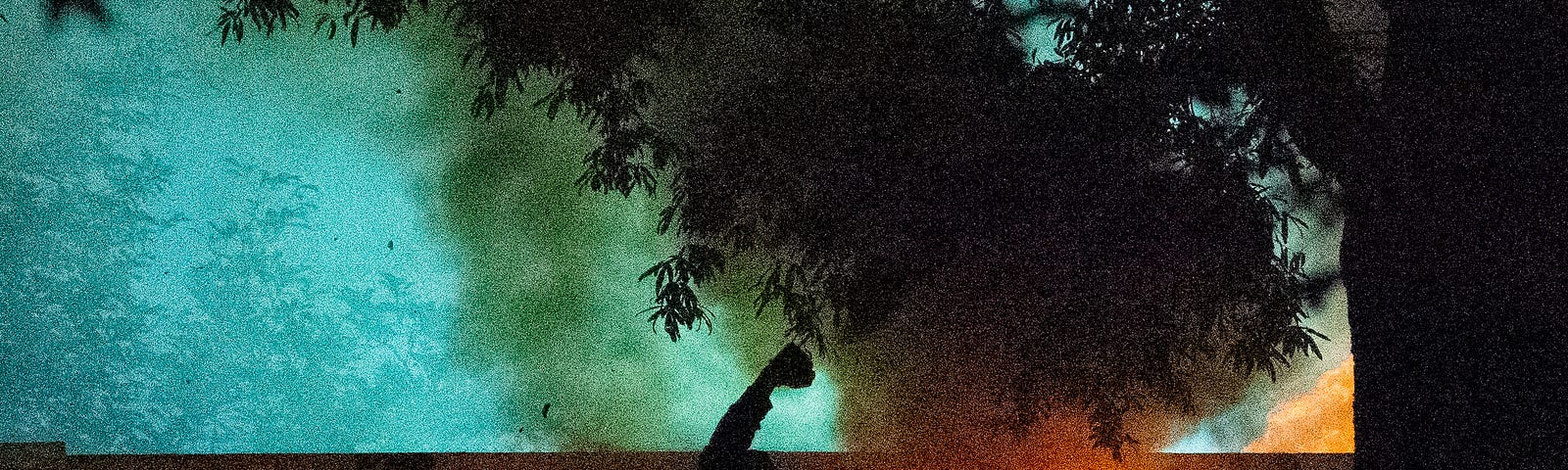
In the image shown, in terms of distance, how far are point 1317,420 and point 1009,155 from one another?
1581mm

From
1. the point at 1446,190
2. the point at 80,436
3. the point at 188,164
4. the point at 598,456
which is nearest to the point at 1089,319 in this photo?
the point at 1446,190

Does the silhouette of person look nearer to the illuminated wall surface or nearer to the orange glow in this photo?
the illuminated wall surface

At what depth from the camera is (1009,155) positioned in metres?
2.59

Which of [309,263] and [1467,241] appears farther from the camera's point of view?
[309,263]

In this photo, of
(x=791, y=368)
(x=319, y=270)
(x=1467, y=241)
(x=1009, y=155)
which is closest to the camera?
(x=1467, y=241)

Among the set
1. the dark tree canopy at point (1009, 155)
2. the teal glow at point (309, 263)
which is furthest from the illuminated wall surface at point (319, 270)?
the dark tree canopy at point (1009, 155)

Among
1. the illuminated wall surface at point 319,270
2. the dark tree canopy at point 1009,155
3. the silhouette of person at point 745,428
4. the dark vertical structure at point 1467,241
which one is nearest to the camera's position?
the dark vertical structure at point 1467,241

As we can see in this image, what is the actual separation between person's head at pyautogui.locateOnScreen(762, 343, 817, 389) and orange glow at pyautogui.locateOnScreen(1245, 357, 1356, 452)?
62.2 inches

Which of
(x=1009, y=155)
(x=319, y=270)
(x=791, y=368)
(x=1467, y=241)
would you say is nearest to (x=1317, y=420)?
(x=1009, y=155)

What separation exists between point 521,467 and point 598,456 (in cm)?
21

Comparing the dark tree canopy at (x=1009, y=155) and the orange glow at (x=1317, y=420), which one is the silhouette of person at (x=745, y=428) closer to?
the dark tree canopy at (x=1009, y=155)

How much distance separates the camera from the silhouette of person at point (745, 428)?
2.61 meters

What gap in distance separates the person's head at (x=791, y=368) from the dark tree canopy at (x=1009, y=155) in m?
0.09

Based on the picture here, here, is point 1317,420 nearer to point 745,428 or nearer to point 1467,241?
point 1467,241
